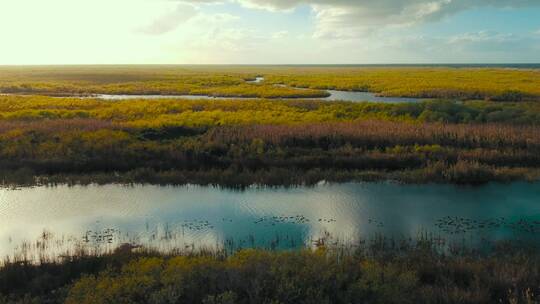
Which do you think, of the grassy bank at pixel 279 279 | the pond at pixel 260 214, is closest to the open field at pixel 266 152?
the pond at pixel 260 214

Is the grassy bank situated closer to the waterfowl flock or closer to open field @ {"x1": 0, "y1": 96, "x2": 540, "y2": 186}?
the waterfowl flock

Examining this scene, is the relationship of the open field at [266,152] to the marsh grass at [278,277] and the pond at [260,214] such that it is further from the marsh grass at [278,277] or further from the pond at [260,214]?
the marsh grass at [278,277]

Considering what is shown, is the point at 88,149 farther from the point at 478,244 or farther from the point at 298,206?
the point at 478,244

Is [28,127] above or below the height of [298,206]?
above

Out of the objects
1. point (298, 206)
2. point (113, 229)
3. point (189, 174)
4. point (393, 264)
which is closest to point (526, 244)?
point (393, 264)

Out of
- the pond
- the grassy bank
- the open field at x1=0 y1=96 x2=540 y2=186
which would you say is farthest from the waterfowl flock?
the open field at x1=0 y1=96 x2=540 y2=186

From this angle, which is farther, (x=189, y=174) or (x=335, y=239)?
(x=189, y=174)
